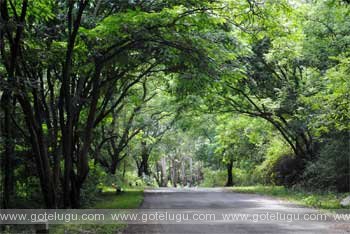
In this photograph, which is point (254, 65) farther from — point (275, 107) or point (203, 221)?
point (203, 221)

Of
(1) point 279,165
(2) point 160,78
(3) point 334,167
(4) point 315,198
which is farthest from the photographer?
(1) point 279,165

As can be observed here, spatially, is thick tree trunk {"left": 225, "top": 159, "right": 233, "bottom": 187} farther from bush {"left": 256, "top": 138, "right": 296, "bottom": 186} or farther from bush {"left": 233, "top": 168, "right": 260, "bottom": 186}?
bush {"left": 256, "top": 138, "right": 296, "bottom": 186}

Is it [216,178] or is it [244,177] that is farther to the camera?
[216,178]

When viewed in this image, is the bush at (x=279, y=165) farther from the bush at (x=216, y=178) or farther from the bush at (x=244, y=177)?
the bush at (x=216, y=178)

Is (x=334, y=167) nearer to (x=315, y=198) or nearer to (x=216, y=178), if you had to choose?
(x=315, y=198)

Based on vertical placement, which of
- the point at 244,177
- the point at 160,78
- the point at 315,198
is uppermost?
the point at 160,78

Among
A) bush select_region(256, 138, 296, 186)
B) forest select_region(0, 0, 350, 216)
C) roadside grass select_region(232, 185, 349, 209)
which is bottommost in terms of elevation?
roadside grass select_region(232, 185, 349, 209)

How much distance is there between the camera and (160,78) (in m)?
20.6

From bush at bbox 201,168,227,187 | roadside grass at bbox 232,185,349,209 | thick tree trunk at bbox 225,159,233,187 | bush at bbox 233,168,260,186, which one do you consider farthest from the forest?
bush at bbox 201,168,227,187

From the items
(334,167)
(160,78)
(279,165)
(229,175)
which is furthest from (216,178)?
(160,78)

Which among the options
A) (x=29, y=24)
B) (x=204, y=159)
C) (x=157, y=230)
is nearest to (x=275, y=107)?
(x=157, y=230)

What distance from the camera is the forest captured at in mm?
10875

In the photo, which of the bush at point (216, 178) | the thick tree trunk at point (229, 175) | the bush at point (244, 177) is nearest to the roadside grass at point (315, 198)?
the bush at point (244, 177)

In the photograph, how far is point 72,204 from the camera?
601 inches
